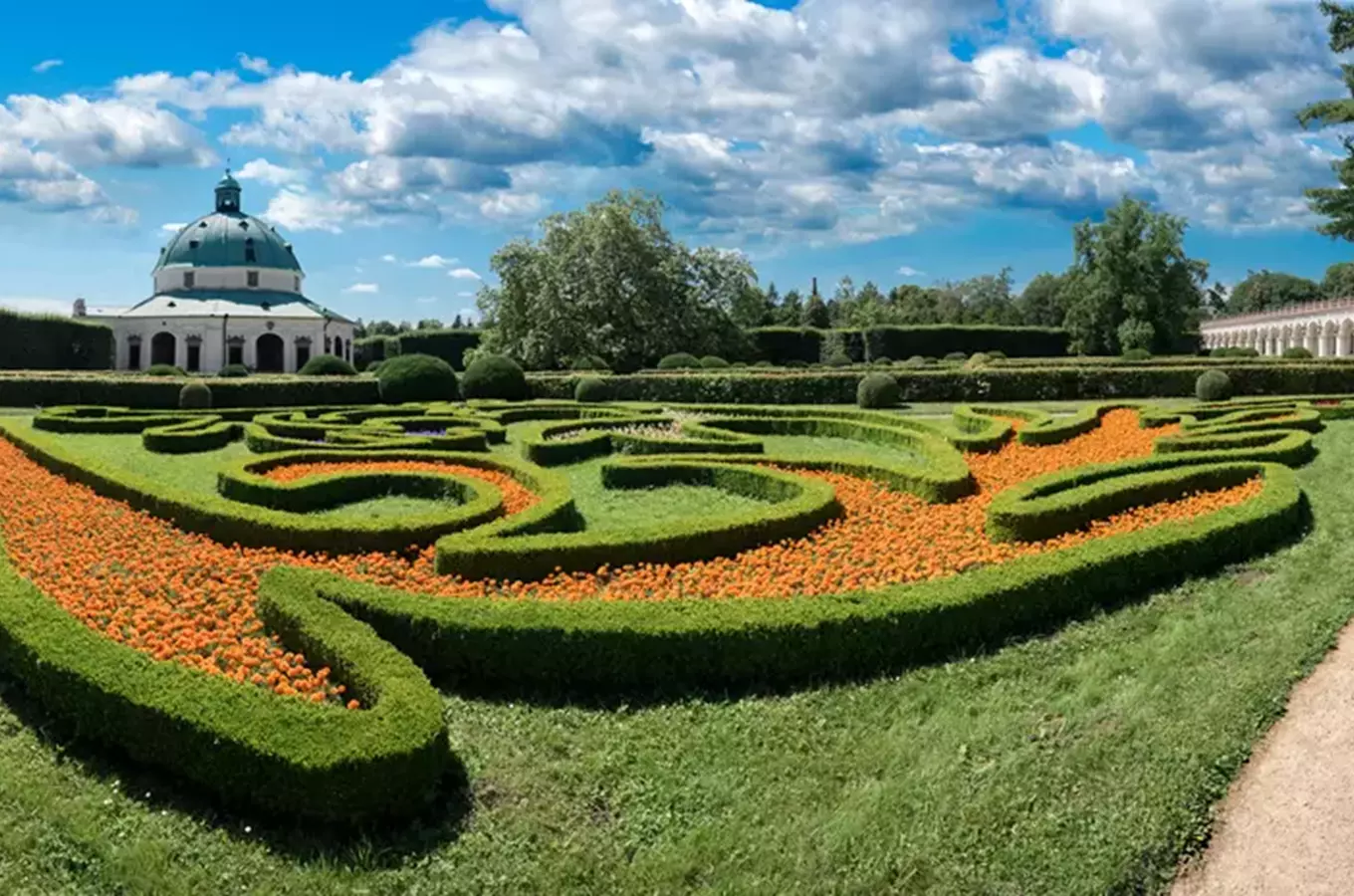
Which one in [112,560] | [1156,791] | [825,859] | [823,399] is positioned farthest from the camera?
[823,399]

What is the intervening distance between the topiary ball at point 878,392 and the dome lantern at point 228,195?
60.7 m

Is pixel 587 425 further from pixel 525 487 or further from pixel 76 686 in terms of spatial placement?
pixel 76 686

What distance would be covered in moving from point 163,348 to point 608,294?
3811cm

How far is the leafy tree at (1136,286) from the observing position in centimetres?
5356

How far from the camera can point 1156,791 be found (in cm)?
483

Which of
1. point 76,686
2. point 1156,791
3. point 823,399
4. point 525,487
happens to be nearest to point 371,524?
point 525,487

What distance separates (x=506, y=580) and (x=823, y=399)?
21929 mm

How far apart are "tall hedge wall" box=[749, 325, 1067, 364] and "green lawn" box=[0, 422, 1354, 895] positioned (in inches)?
2022

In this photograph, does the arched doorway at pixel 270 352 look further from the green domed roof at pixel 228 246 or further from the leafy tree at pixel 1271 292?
the leafy tree at pixel 1271 292

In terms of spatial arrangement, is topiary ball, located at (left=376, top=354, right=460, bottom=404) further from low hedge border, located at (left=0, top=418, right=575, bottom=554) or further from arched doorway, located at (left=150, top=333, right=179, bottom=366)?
arched doorway, located at (left=150, top=333, right=179, bottom=366)

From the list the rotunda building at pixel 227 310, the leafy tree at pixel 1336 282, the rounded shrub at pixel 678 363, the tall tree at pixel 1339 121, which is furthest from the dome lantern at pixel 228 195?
the leafy tree at pixel 1336 282

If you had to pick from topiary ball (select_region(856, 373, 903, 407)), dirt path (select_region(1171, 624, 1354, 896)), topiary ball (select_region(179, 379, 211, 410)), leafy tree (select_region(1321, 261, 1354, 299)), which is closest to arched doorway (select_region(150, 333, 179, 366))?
topiary ball (select_region(179, 379, 211, 410))

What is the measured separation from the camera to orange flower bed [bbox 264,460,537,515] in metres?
11.0

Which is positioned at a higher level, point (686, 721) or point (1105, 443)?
point (1105, 443)
